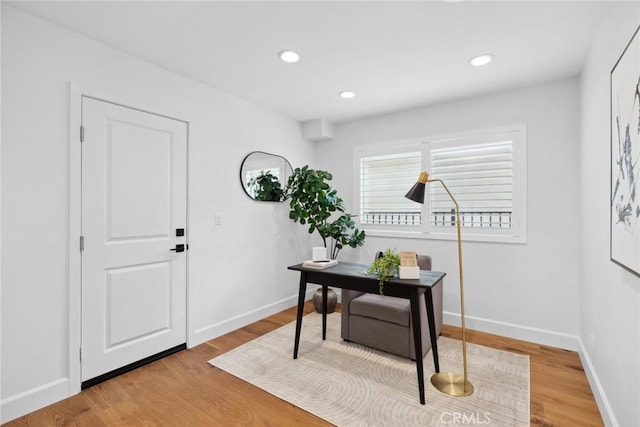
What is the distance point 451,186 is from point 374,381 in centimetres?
218

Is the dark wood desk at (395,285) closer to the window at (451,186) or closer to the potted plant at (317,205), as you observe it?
the potted plant at (317,205)

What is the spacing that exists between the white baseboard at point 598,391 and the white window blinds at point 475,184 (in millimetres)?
1237

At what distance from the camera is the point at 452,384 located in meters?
2.21

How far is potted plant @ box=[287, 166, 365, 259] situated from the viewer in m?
3.60

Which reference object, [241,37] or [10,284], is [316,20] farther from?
[10,284]

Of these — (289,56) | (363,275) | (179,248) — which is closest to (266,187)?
(179,248)

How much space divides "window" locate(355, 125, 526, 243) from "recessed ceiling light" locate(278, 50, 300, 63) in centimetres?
178

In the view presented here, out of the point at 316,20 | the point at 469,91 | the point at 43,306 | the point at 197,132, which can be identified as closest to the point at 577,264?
the point at 469,91

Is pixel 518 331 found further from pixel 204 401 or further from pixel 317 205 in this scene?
pixel 204 401

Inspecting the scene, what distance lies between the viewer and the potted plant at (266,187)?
3.51 m

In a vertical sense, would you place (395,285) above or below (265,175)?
below

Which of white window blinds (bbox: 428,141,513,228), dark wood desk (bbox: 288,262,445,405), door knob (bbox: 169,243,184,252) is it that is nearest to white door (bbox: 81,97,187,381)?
door knob (bbox: 169,243,184,252)

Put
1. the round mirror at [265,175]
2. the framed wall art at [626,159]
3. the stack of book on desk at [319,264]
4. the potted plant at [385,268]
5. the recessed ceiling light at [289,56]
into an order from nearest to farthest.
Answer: the framed wall art at [626,159]
the potted plant at [385,268]
the recessed ceiling light at [289,56]
the stack of book on desk at [319,264]
the round mirror at [265,175]

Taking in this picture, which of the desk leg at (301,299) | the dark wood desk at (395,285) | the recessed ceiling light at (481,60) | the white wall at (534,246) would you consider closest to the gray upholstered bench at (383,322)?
the dark wood desk at (395,285)
